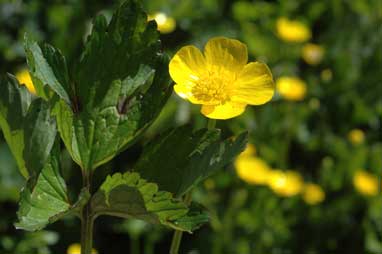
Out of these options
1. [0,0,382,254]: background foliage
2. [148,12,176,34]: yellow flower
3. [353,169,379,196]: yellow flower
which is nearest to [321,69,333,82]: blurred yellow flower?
[0,0,382,254]: background foliage

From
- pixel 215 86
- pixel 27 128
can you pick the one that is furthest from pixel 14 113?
pixel 215 86

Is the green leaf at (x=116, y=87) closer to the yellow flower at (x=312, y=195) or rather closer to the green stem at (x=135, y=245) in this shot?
the green stem at (x=135, y=245)

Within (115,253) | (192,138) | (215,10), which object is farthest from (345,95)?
(192,138)

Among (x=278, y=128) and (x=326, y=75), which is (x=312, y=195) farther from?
(x=326, y=75)

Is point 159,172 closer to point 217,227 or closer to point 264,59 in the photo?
point 217,227

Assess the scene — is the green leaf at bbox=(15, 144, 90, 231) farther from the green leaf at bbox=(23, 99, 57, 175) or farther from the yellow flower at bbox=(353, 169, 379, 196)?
the yellow flower at bbox=(353, 169, 379, 196)

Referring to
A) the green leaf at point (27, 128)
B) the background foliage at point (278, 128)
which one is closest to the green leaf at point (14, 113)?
the green leaf at point (27, 128)
